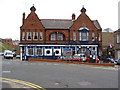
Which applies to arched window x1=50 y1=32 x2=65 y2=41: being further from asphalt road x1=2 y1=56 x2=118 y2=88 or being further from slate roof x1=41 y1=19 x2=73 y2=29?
asphalt road x1=2 y1=56 x2=118 y2=88

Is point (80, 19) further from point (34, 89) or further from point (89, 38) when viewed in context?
point (34, 89)

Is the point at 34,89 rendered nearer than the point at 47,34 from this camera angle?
Yes

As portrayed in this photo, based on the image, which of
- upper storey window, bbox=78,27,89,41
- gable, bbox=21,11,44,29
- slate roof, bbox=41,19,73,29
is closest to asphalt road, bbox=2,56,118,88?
upper storey window, bbox=78,27,89,41

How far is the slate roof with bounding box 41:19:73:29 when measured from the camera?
47438 millimetres

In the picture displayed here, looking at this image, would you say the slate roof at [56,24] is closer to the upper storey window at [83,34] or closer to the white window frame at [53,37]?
the white window frame at [53,37]

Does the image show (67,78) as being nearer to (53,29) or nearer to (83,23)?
(53,29)

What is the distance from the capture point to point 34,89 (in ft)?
32.8

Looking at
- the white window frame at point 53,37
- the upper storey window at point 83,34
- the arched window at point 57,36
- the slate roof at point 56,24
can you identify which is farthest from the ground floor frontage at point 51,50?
the slate roof at point 56,24

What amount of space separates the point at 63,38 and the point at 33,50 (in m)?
7.96

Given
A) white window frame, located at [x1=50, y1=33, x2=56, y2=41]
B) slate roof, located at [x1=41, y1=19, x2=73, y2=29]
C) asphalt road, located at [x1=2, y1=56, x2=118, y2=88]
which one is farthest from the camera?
slate roof, located at [x1=41, y1=19, x2=73, y2=29]

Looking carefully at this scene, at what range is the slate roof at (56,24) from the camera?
47438 millimetres

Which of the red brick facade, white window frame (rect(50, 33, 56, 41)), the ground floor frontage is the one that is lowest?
the ground floor frontage

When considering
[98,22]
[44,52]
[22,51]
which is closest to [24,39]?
[22,51]

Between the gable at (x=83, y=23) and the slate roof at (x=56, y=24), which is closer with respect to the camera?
the gable at (x=83, y=23)
